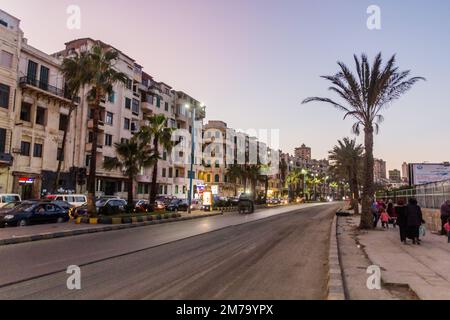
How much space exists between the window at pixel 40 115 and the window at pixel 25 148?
9.84 ft

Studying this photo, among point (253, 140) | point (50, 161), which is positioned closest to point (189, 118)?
point (50, 161)

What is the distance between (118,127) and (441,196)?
41232 millimetres

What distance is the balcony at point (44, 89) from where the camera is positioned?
1364 inches

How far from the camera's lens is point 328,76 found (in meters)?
21.5

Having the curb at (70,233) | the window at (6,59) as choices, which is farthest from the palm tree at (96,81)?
the window at (6,59)

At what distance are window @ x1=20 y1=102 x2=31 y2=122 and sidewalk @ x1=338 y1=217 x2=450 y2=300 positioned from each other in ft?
112

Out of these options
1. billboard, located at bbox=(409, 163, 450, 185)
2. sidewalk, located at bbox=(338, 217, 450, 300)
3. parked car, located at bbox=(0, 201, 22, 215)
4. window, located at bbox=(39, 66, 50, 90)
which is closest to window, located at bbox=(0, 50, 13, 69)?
window, located at bbox=(39, 66, 50, 90)

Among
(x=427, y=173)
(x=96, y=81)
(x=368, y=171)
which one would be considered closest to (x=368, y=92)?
(x=368, y=171)

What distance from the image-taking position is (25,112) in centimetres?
3606

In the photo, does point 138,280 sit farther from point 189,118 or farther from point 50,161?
point 189,118

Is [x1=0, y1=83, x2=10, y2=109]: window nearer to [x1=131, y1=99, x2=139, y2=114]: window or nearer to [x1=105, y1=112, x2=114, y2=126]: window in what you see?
[x1=105, y1=112, x2=114, y2=126]: window

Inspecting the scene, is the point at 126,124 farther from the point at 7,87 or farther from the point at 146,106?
the point at 7,87

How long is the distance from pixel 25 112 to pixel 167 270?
1355 inches

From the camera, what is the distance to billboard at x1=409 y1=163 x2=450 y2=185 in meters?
44.1
